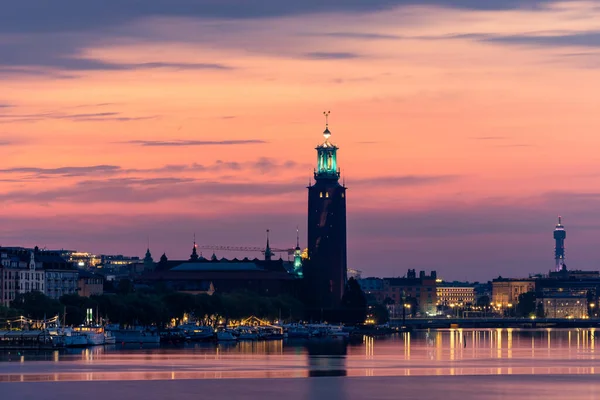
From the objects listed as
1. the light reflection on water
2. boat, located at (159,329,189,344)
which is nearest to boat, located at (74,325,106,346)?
the light reflection on water

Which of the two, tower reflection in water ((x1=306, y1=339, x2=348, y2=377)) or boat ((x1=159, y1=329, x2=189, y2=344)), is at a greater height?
boat ((x1=159, y1=329, x2=189, y2=344))

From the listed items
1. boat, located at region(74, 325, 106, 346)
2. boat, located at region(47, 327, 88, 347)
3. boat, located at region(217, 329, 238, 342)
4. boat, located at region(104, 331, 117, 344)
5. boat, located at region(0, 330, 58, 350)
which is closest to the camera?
boat, located at region(0, 330, 58, 350)

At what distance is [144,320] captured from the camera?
636 feet

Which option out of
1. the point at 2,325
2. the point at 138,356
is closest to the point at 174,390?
the point at 138,356

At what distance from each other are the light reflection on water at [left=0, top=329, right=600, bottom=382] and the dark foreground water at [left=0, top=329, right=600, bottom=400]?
0.26ft

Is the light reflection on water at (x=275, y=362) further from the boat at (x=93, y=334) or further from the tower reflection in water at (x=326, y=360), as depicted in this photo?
the boat at (x=93, y=334)

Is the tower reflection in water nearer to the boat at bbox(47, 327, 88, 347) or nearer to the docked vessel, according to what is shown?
the docked vessel

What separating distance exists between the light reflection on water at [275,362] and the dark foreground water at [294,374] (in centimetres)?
8

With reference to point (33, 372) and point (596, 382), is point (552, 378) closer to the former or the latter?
point (596, 382)

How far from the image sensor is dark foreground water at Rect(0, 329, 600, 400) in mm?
91500

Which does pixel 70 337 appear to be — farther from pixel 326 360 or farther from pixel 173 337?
pixel 326 360

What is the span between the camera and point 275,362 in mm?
129125


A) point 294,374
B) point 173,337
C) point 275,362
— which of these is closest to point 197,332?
point 173,337

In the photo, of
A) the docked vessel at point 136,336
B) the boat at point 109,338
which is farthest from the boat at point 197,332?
the boat at point 109,338
